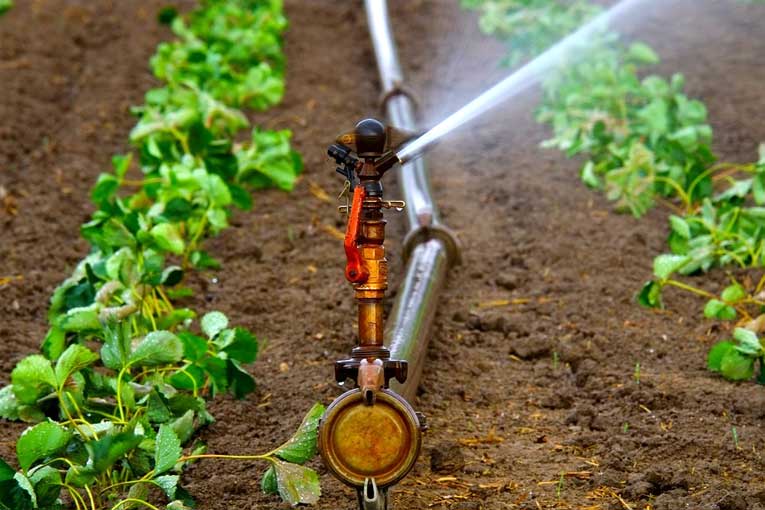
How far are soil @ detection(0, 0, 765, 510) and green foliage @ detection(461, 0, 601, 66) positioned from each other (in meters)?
0.16

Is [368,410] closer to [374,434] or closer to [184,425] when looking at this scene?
[374,434]

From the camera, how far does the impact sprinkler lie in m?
2.11

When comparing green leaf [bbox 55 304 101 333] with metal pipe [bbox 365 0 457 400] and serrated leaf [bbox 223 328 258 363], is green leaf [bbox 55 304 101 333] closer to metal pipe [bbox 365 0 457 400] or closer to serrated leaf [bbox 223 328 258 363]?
serrated leaf [bbox 223 328 258 363]

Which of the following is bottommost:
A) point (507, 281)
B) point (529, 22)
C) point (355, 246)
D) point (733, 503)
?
point (733, 503)

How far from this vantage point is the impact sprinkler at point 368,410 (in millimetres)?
2113

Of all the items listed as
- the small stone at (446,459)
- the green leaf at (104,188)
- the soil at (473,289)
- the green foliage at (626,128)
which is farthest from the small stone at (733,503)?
the green leaf at (104,188)

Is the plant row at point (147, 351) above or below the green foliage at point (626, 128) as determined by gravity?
below

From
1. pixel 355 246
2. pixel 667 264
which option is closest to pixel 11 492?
pixel 355 246

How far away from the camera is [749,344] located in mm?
3004

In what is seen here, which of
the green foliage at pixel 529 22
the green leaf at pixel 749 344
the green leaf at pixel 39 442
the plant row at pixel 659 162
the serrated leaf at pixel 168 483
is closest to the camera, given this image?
the green leaf at pixel 39 442

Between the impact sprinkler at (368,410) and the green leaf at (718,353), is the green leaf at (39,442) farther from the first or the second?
the green leaf at (718,353)

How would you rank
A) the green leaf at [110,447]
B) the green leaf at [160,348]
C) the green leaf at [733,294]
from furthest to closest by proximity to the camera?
the green leaf at [733,294] < the green leaf at [160,348] < the green leaf at [110,447]

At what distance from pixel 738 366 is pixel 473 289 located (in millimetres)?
985

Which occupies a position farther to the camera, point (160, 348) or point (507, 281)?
point (507, 281)
